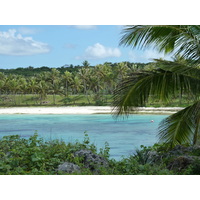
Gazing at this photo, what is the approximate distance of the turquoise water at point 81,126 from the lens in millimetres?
15336

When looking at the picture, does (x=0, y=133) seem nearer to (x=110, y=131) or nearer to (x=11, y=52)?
(x=110, y=131)

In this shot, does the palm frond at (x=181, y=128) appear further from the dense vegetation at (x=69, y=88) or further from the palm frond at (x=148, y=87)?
the dense vegetation at (x=69, y=88)

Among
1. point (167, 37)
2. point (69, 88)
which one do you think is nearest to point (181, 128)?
point (167, 37)

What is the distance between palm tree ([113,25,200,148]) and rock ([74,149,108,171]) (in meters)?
0.71

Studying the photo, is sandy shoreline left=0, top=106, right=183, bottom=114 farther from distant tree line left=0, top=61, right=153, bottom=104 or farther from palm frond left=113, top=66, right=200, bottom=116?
palm frond left=113, top=66, right=200, bottom=116

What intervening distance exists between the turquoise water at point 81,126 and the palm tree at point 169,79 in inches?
320

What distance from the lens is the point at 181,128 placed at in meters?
5.02

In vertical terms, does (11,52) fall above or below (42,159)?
above
